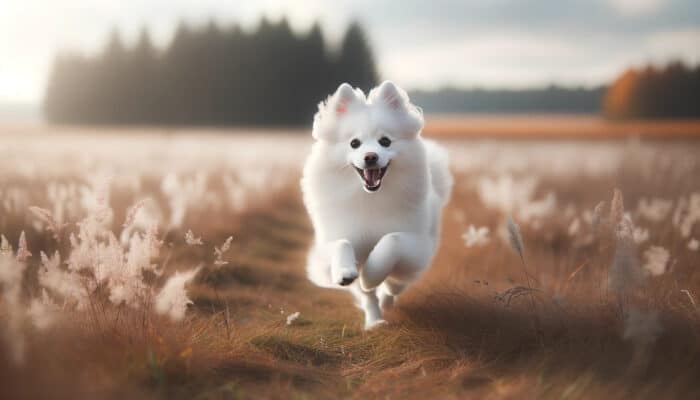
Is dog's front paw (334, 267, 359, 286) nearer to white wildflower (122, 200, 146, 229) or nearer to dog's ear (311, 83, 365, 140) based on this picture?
dog's ear (311, 83, 365, 140)

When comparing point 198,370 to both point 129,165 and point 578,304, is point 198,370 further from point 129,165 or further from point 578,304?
point 129,165

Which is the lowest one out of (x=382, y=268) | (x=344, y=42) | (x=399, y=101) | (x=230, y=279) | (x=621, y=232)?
(x=230, y=279)

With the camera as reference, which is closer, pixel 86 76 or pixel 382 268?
pixel 382 268

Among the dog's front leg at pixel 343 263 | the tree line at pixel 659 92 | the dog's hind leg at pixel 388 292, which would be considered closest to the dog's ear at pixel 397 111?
the dog's front leg at pixel 343 263

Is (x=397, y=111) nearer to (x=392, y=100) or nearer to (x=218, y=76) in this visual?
(x=392, y=100)

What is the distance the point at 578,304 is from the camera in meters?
3.80

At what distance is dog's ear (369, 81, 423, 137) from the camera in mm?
3684

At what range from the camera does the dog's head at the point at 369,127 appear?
3.51 m

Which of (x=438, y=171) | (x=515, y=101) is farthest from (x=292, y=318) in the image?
(x=515, y=101)

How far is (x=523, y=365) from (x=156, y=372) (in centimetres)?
183

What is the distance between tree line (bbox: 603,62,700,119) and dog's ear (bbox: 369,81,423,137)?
53.1 ft

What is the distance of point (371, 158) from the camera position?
11.0 ft

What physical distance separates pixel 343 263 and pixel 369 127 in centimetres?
86

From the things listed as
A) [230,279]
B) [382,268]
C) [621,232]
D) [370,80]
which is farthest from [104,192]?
[370,80]
